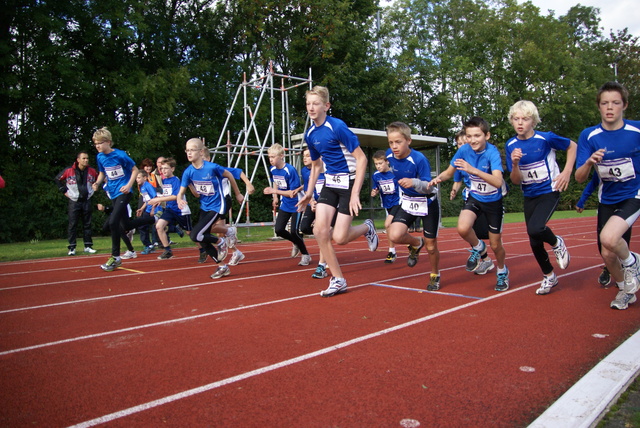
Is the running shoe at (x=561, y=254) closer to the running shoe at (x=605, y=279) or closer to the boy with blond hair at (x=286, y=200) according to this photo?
the running shoe at (x=605, y=279)

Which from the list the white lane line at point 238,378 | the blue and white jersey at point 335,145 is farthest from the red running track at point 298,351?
the blue and white jersey at point 335,145

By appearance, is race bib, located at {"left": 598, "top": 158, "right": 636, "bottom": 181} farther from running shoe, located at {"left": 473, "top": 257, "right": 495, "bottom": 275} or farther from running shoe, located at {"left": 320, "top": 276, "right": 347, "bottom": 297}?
running shoe, located at {"left": 320, "top": 276, "right": 347, "bottom": 297}

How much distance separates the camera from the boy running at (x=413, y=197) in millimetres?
5574

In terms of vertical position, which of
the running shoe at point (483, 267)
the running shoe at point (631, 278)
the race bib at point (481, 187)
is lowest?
the running shoe at point (483, 267)

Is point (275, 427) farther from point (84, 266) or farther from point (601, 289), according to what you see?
point (84, 266)

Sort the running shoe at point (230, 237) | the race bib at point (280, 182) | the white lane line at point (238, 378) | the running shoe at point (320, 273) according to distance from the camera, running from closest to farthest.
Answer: the white lane line at point (238, 378) < the running shoe at point (320, 273) < the running shoe at point (230, 237) < the race bib at point (280, 182)

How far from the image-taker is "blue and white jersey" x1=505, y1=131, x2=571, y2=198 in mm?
5047

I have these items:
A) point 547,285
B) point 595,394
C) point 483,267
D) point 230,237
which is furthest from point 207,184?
point 595,394

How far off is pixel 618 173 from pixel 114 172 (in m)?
7.08

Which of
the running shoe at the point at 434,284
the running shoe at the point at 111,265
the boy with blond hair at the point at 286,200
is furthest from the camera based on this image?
the boy with blond hair at the point at 286,200

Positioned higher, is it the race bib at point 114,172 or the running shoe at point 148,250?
the race bib at point 114,172


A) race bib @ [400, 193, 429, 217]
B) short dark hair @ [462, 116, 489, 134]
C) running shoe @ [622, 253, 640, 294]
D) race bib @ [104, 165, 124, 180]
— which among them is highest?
short dark hair @ [462, 116, 489, 134]

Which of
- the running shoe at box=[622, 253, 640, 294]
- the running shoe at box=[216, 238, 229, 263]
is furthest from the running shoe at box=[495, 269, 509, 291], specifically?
the running shoe at box=[216, 238, 229, 263]

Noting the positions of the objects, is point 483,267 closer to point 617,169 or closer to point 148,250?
point 617,169
